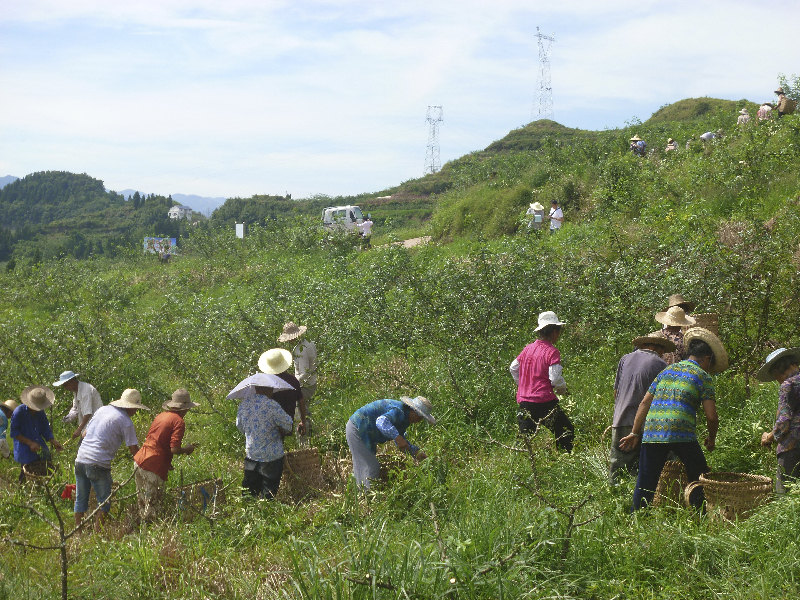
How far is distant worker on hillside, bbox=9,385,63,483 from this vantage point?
24.1ft

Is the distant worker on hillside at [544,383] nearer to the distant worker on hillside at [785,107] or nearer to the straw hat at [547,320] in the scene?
the straw hat at [547,320]

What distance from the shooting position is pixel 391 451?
20.7 ft

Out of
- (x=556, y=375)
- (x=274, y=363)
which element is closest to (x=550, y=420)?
(x=556, y=375)

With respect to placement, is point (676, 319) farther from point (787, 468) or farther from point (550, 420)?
point (787, 468)

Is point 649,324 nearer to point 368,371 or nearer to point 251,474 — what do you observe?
point 368,371

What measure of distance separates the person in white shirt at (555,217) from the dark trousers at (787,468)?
10.9 metres

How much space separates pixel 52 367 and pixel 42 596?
22.2 feet

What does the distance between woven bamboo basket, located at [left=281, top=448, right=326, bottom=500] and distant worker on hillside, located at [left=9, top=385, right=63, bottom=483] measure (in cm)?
283

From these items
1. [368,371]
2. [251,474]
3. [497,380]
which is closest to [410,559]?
[251,474]

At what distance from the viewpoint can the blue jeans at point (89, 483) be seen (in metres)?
6.18

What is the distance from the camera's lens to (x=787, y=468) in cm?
482

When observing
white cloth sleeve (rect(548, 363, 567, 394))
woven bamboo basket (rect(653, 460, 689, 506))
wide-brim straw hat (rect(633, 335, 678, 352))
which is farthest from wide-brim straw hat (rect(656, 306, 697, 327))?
woven bamboo basket (rect(653, 460, 689, 506))

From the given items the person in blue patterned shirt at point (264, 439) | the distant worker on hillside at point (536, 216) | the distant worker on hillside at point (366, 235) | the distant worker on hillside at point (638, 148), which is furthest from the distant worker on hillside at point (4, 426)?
the distant worker on hillside at point (638, 148)

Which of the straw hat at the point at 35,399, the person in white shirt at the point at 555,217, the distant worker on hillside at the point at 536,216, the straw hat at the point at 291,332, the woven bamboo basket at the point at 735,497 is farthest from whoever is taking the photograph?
the distant worker on hillside at the point at 536,216
